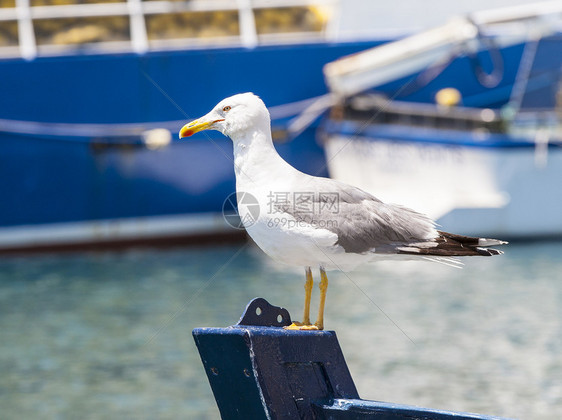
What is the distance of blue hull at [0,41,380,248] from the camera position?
65.9 ft

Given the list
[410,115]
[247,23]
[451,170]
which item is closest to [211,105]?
[247,23]

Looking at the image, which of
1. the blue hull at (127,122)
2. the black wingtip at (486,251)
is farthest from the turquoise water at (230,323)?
the black wingtip at (486,251)

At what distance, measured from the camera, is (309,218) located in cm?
394

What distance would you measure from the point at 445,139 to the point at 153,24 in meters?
7.29

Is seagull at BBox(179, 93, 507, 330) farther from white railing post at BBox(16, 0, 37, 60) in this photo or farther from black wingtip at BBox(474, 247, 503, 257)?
white railing post at BBox(16, 0, 37, 60)

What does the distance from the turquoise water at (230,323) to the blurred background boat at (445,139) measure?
1.21 metres

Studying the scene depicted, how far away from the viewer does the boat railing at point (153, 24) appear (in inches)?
846

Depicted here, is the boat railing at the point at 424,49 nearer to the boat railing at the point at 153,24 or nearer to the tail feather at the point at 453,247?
the boat railing at the point at 153,24

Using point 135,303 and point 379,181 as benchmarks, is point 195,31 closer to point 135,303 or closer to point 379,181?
point 379,181

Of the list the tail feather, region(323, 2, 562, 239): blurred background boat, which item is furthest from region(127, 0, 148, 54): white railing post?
the tail feather

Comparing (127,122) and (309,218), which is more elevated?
(127,122)

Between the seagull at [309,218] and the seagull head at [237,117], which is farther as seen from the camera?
the seagull head at [237,117]

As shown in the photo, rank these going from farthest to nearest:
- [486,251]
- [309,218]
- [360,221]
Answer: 1. [360,221]
2. [309,218]
3. [486,251]

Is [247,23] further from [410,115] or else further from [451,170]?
[451,170]
